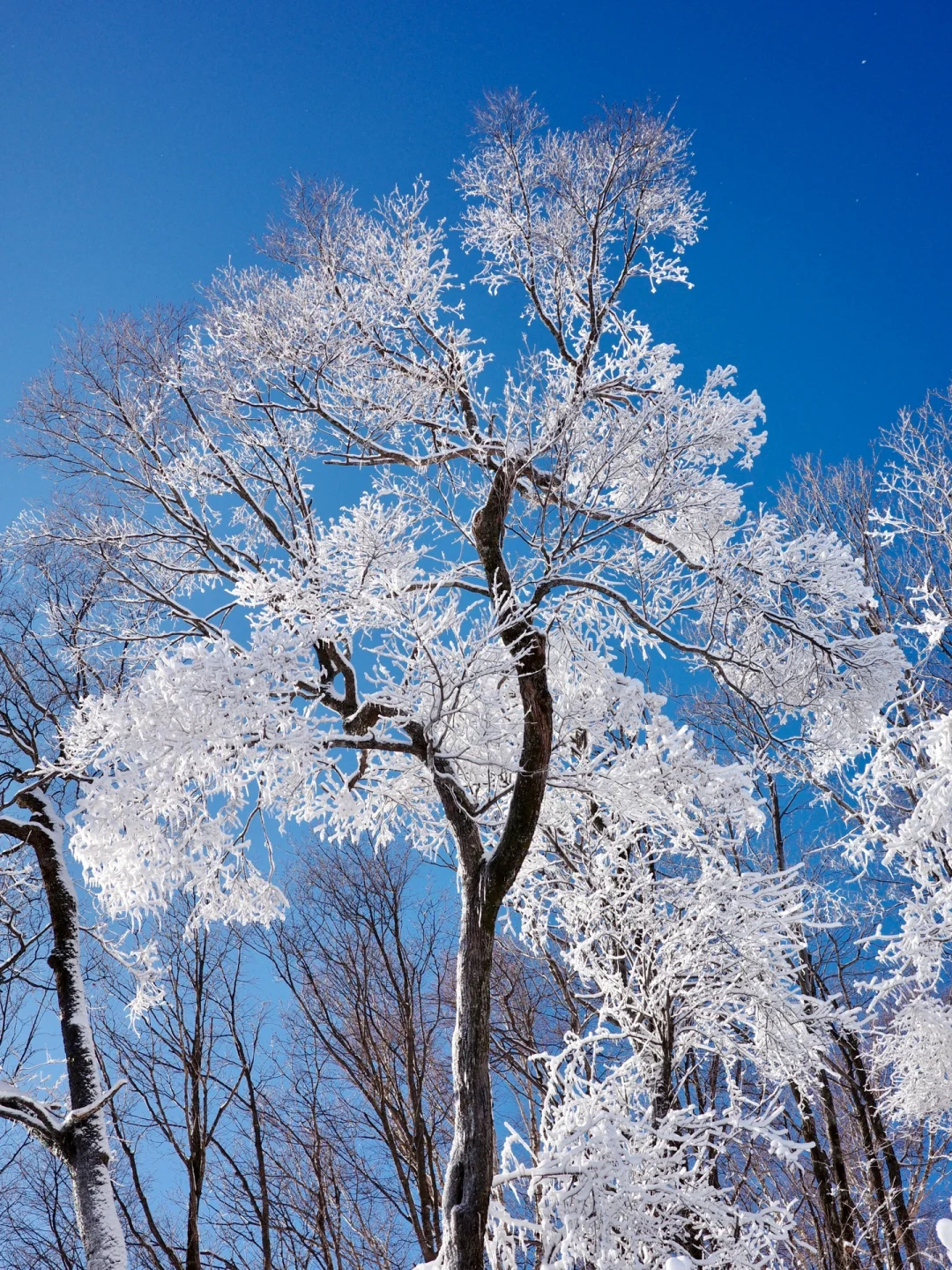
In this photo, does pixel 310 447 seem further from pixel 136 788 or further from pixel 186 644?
pixel 136 788

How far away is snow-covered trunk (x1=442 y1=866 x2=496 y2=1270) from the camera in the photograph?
520cm

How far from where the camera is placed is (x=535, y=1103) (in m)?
9.64

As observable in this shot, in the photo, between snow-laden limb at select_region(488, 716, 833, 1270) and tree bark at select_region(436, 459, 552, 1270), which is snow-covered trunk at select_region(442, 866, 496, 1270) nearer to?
tree bark at select_region(436, 459, 552, 1270)

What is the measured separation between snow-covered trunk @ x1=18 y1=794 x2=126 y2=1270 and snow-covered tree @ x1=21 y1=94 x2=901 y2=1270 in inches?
66.1

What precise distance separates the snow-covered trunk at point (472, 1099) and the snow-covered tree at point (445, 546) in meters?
0.02

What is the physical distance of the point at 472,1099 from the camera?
5539 millimetres

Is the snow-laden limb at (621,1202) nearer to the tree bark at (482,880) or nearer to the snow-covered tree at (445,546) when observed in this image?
the tree bark at (482,880)

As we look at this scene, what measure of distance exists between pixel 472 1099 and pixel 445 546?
387cm

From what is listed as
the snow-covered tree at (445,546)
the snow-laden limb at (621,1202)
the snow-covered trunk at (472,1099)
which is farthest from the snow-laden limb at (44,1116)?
the snow-laden limb at (621,1202)

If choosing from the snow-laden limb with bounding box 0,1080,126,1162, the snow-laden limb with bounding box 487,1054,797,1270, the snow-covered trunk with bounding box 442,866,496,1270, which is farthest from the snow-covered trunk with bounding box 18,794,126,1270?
the snow-laden limb with bounding box 487,1054,797,1270

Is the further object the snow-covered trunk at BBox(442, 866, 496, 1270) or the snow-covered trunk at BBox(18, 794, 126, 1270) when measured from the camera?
the snow-covered trunk at BBox(18, 794, 126, 1270)

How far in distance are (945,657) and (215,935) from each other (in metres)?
9.79

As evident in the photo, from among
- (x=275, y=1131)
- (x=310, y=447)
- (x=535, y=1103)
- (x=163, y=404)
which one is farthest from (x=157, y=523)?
(x=275, y=1131)

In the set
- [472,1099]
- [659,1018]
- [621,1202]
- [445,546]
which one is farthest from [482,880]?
[445,546]
